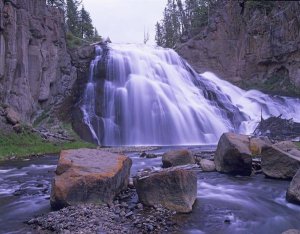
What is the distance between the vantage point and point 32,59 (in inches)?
1241

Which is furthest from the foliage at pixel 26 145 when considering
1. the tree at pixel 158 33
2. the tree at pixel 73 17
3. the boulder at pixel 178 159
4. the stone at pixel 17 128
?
the tree at pixel 158 33

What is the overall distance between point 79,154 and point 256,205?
5.07 meters

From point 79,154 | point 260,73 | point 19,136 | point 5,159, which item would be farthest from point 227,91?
point 79,154

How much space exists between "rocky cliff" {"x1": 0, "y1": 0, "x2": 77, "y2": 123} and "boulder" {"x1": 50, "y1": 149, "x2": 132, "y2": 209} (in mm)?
17466

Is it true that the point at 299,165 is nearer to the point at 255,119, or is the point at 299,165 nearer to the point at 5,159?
the point at 5,159

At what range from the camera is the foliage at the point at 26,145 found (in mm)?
22172

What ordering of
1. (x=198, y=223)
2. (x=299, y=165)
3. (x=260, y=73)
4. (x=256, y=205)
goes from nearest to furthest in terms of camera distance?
(x=198, y=223)
(x=256, y=205)
(x=299, y=165)
(x=260, y=73)

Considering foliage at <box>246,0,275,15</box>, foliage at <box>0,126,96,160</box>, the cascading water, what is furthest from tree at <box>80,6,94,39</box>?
foliage at <box>0,126,96,160</box>

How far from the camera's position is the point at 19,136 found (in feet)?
78.8

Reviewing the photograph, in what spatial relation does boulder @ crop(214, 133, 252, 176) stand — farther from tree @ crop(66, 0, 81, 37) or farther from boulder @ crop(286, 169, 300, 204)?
tree @ crop(66, 0, 81, 37)

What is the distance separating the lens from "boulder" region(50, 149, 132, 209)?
9625 millimetres

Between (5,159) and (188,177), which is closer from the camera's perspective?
(188,177)

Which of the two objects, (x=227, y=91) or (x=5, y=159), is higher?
(x=227, y=91)

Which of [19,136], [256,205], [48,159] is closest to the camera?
[256,205]
